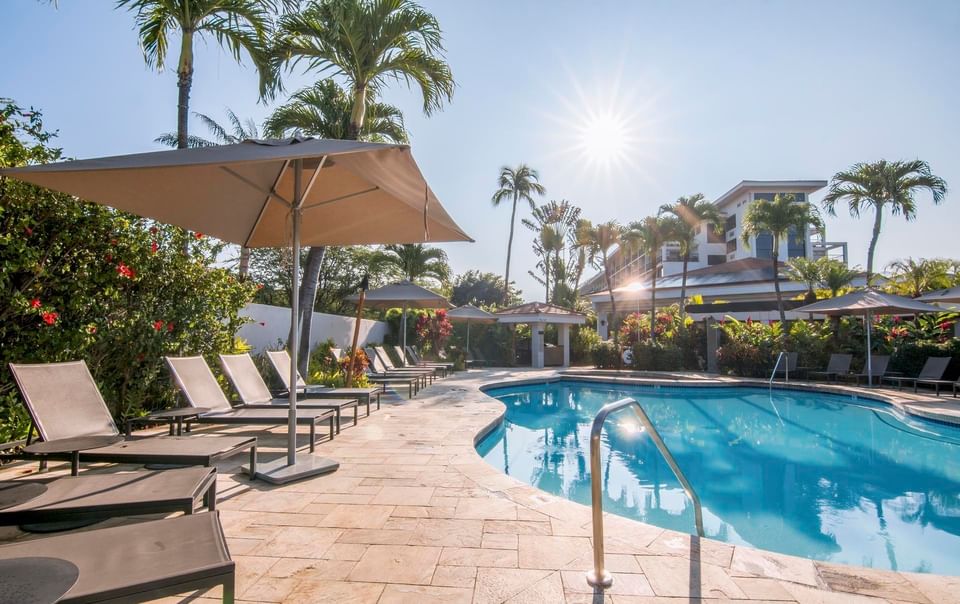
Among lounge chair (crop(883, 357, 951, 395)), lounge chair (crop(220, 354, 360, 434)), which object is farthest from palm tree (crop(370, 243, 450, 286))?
lounge chair (crop(883, 357, 951, 395))

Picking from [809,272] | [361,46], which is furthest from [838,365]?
[361,46]

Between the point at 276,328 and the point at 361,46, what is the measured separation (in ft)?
19.9

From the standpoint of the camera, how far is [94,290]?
5227 mm

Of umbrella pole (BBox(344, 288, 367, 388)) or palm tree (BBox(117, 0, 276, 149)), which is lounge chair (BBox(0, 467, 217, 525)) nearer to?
umbrella pole (BBox(344, 288, 367, 388))

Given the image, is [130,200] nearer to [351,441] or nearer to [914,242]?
[351,441]

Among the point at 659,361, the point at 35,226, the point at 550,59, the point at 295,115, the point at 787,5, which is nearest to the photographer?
the point at 35,226


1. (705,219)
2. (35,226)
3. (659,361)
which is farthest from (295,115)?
(705,219)

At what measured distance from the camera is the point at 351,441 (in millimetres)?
5879

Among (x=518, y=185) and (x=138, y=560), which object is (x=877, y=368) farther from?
(x=518, y=185)

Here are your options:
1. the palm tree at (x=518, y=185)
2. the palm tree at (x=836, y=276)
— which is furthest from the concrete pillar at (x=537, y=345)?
the palm tree at (x=836, y=276)

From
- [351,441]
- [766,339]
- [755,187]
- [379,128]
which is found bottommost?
[351,441]

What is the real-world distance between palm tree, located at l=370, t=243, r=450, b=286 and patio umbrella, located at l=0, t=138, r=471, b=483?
16736mm

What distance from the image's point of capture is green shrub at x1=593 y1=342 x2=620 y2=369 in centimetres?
1834

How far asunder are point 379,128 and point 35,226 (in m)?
8.65
